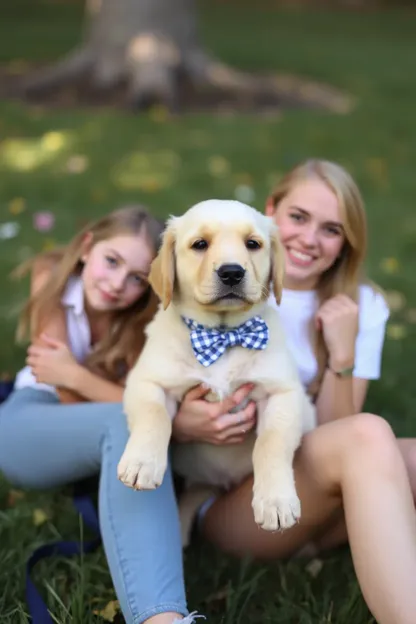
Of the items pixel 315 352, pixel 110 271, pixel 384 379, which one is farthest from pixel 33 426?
pixel 384 379

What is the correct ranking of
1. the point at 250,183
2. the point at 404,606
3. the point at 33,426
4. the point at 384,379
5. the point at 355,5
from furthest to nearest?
the point at 355,5, the point at 250,183, the point at 384,379, the point at 33,426, the point at 404,606

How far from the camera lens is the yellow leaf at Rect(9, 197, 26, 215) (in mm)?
5965

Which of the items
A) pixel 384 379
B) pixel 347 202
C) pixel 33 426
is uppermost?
pixel 347 202

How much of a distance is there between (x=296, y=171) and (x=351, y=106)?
665 centimetres

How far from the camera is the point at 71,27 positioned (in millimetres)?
15984

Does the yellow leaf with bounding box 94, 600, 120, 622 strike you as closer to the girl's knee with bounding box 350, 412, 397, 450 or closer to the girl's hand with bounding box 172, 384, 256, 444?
the girl's hand with bounding box 172, 384, 256, 444

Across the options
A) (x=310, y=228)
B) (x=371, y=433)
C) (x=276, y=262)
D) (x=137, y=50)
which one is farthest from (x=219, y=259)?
(x=137, y=50)

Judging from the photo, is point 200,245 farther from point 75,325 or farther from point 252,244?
point 75,325

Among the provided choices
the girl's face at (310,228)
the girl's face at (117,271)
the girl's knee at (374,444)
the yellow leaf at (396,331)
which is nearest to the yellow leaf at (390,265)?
the yellow leaf at (396,331)

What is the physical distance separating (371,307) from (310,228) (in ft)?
1.30

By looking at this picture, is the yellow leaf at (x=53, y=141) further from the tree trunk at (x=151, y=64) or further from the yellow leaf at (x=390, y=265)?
the yellow leaf at (x=390, y=265)

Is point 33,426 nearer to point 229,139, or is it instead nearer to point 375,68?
point 229,139

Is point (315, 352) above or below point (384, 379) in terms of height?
above

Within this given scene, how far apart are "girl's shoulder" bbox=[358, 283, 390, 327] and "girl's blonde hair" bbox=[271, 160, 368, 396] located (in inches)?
1.6
